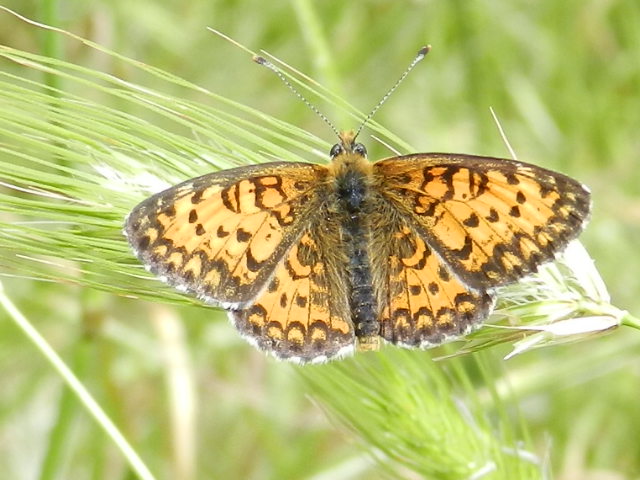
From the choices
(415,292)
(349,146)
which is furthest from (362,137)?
(415,292)

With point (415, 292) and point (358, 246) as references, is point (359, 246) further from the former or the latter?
point (415, 292)

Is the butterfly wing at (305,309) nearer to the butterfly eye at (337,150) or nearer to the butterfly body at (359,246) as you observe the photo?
the butterfly body at (359,246)

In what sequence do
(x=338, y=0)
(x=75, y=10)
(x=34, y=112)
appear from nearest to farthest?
(x=34, y=112)
(x=75, y=10)
(x=338, y=0)

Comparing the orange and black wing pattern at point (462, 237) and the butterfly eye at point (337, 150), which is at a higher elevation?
the butterfly eye at point (337, 150)

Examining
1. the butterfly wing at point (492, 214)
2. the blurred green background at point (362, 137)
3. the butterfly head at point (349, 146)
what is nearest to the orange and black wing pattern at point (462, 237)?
the butterfly wing at point (492, 214)

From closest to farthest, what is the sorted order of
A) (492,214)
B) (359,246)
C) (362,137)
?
(492,214)
(359,246)
(362,137)

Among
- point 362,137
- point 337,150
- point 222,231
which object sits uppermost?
point 362,137

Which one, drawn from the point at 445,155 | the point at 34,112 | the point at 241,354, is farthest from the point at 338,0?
the point at 34,112

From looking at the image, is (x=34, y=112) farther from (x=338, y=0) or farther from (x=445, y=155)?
(x=338, y=0)
